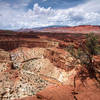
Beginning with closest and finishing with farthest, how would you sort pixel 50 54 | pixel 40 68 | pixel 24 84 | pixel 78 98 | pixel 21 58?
pixel 78 98
pixel 24 84
pixel 40 68
pixel 50 54
pixel 21 58

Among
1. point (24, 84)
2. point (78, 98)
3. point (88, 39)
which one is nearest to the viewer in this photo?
point (78, 98)

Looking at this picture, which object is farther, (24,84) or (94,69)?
(94,69)

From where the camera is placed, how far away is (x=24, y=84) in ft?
37.3

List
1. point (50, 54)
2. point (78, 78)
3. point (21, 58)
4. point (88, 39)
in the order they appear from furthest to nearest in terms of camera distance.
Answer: point (21, 58)
point (50, 54)
point (88, 39)
point (78, 78)

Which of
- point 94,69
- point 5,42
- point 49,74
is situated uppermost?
point 5,42

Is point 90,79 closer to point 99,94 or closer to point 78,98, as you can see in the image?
point 99,94

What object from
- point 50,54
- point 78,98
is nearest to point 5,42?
point 50,54

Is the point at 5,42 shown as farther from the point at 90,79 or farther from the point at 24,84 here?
the point at 90,79

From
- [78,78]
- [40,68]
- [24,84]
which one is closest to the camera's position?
[24,84]

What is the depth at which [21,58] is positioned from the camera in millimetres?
22203

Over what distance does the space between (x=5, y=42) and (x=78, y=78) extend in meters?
23.8

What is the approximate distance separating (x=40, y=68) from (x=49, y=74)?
6.44ft

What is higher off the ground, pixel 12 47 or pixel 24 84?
pixel 12 47

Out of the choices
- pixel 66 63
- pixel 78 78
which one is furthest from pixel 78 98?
pixel 66 63
